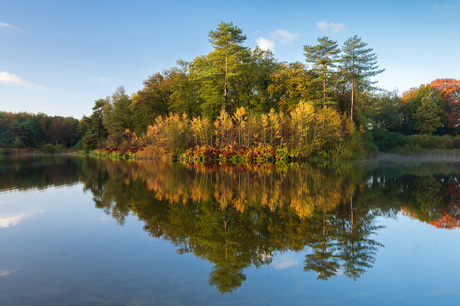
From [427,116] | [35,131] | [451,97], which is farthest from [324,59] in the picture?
[35,131]

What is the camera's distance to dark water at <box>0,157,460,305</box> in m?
3.38

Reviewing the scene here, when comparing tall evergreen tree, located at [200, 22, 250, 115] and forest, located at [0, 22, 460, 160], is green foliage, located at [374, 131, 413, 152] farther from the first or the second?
tall evergreen tree, located at [200, 22, 250, 115]

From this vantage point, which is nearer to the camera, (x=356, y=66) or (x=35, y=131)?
(x=356, y=66)

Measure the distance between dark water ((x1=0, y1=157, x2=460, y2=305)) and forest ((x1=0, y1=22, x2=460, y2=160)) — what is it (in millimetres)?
20049

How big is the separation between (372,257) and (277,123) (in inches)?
924

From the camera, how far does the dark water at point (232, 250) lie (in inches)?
133

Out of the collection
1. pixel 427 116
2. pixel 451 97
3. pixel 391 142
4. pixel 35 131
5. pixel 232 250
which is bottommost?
pixel 232 250

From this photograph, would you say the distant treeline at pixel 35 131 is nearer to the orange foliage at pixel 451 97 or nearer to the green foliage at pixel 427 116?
the green foliage at pixel 427 116

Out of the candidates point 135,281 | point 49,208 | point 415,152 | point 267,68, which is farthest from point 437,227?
point 415,152

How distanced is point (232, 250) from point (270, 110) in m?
28.1

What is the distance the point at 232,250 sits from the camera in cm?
470

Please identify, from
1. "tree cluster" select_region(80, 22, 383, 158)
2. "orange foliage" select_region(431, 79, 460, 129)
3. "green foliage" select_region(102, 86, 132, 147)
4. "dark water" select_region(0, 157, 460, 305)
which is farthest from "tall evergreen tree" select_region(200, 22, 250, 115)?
"orange foliage" select_region(431, 79, 460, 129)

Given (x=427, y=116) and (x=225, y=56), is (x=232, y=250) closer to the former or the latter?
(x=225, y=56)

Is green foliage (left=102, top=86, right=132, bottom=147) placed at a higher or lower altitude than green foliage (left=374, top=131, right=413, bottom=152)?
higher
